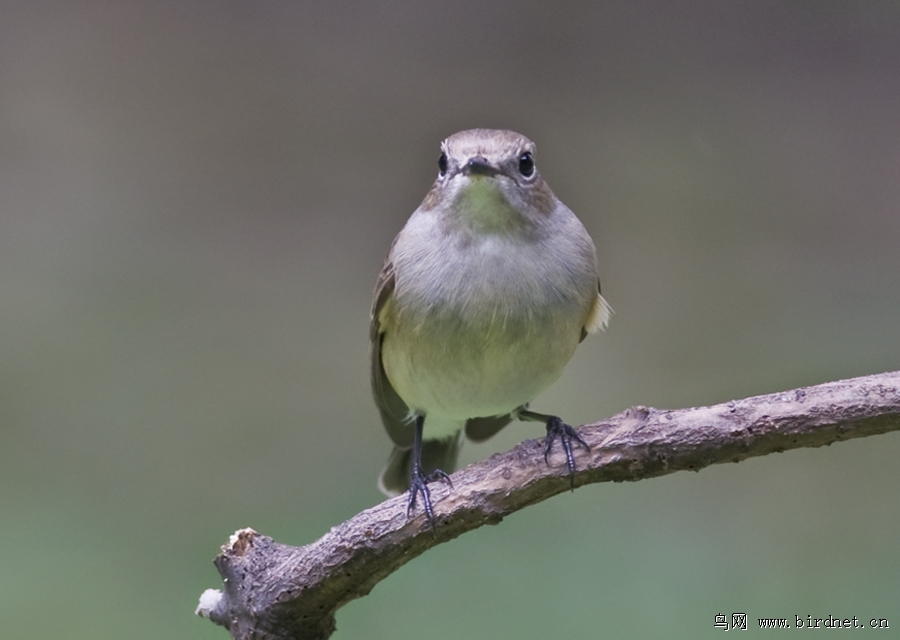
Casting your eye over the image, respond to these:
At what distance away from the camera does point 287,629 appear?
3332 mm

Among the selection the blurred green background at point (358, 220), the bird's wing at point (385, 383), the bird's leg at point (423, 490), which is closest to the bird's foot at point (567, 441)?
the bird's leg at point (423, 490)

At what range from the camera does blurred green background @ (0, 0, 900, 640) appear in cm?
614

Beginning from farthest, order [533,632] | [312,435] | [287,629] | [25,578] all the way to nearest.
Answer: [312,435] → [25,578] → [533,632] → [287,629]

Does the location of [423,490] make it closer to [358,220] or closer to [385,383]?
[385,383]

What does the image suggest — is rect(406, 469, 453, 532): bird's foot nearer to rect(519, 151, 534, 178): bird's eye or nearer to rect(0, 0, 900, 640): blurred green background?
rect(519, 151, 534, 178): bird's eye

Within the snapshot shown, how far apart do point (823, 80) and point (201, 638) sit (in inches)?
210

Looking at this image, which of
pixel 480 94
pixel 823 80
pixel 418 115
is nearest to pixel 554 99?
pixel 480 94

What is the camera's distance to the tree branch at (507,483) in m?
2.92

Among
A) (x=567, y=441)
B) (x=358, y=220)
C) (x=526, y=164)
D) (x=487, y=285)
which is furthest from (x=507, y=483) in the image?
(x=358, y=220)

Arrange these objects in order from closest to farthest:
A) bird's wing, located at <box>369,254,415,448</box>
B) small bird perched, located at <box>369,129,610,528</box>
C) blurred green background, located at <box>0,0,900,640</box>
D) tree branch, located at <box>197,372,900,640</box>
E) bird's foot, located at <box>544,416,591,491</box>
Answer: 1. tree branch, located at <box>197,372,900,640</box>
2. bird's foot, located at <box>544,416,591,491</box>
3. small bird perched, located at <box>369,129,610,528</box>
4. bird's wing, located at <box>369,254,415,448</box>
5. blurred green background, located at <box>0,0,900,640</box>

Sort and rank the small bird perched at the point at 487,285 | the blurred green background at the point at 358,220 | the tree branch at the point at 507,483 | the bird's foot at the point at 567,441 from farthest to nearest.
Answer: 1. the blurred green background at the point at 358,220
2. the small bird perched at the point at 487,285
3. the bird's foot at the point at 567,441
4. the tree branch at the point at 507,483

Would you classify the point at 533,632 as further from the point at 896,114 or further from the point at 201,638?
the point at 896,114

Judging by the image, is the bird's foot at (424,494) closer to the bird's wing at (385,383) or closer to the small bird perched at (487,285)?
the small bird perched at (487,285)

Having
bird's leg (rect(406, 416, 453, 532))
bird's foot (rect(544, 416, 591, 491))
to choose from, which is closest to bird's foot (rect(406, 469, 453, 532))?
bird's leg (rect(406, 416, 453, 532))
